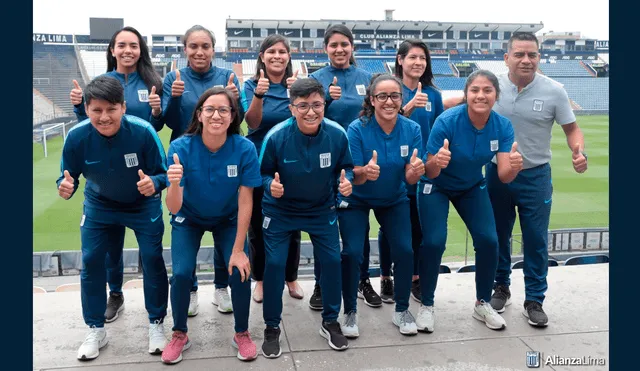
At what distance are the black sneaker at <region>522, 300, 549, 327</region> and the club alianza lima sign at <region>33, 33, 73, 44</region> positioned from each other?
161 feet

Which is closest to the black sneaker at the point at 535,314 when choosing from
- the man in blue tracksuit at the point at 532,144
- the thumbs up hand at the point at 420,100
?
the man in blue tracksuit at the point at 532,144

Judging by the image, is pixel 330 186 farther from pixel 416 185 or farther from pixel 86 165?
pixel 86 165

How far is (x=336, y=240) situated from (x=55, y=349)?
2096 millimetres

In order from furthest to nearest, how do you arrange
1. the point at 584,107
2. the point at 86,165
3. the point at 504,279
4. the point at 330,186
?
the point at 584,107, the point at 504,279, the point at 330,186, the point at 86,165

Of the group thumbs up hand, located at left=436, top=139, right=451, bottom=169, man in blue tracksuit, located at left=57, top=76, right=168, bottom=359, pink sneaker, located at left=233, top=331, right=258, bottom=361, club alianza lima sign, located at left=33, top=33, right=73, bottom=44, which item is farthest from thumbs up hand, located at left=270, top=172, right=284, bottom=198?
club alianza lima sign, located at left=33, top=33, right=73, bottom=44

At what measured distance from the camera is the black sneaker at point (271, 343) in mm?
3816

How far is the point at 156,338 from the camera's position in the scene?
153 inches

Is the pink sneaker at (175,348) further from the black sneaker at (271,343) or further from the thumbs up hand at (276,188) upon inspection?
the thumbs up hand at (276,188)

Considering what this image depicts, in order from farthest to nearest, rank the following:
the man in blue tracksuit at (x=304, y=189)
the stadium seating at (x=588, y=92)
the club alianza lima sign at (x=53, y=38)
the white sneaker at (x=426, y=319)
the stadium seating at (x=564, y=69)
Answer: the stadium seating at (x=564, y=69), the club alianza lima sign at (x=53, y=38), the stadium seating at (x=588, y=92), the white sneaker at (x=426, y=319), the man in blue tracksuit at (x=304, y=189)

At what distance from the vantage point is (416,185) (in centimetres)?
451

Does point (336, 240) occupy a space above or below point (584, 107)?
below

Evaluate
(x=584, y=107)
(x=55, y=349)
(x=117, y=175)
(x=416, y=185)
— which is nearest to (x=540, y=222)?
(x=416, y=185)

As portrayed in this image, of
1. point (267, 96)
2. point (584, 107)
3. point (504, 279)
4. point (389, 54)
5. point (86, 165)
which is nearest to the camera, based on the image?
point (86, 165)

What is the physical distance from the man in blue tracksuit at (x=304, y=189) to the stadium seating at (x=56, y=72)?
112ft
